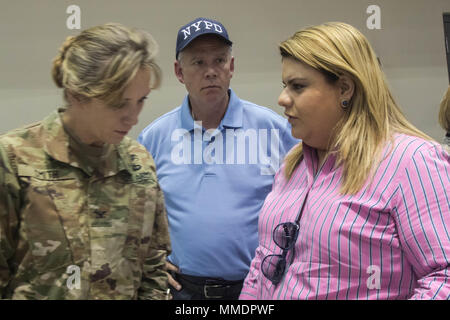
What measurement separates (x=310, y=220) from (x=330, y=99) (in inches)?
13.7

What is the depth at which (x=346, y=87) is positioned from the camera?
1.22 metres

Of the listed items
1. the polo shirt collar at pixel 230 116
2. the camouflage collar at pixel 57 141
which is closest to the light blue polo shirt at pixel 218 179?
the polo shirt collar at pixel 230 116

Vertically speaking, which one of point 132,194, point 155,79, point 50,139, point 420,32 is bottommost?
point 132,194

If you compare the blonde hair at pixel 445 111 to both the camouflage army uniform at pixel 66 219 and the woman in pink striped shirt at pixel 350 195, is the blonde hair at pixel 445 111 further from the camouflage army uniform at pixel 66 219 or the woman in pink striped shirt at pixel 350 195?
the camouflage army uniform at pixel 66 219

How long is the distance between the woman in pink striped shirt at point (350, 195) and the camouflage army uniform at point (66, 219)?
0.39m

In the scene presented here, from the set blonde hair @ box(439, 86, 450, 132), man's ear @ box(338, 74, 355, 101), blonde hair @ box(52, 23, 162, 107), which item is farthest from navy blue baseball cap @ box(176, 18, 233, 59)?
blonde hair @ box(439, 86, 450, 132)

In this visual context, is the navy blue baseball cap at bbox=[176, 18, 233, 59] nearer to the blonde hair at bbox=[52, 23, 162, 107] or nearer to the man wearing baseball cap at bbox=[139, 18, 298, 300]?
the man wearing baseball cap at bbox=[139, 18, 298, 300]

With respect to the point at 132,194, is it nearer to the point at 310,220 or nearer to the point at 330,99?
the point at 310,220

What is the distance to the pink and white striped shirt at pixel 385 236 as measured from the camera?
3.29ft

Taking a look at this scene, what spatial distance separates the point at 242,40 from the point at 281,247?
138cm

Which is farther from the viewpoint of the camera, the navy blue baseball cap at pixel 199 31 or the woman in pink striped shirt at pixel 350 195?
the navy blue baseball cap at pixel 199 31

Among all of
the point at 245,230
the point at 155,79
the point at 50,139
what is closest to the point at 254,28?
the point at 245,230

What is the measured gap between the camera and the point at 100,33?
95cm

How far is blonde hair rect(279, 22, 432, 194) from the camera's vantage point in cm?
114
